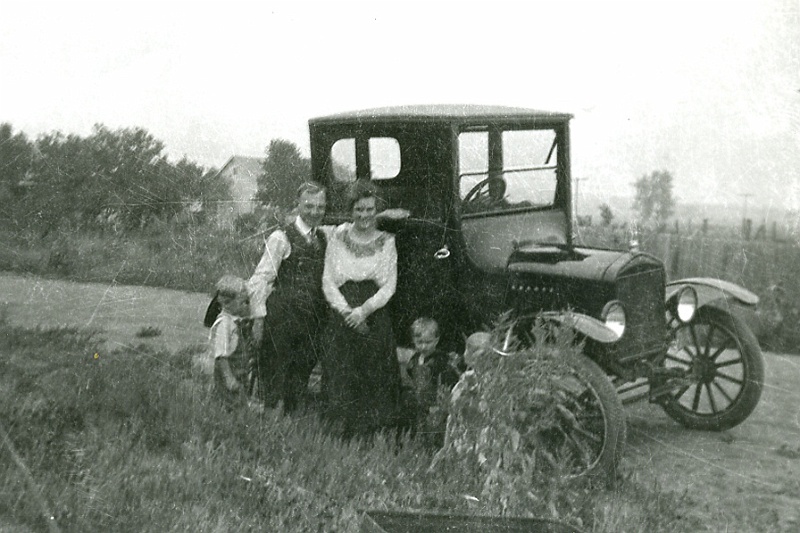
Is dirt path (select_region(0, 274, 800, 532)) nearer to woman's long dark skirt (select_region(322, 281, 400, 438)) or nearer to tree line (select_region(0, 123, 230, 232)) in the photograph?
tree line (select_region(0, 123, 230, 232))

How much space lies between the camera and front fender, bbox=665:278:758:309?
4887 mm

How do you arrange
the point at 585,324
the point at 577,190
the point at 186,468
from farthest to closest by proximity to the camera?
the point at 577,190, the point at 585,324, the point at 186,468

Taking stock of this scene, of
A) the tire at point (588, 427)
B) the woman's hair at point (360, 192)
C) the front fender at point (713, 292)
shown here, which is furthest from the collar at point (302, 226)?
the front fender at point (713, 292)

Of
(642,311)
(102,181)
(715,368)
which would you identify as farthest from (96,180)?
(715,368)

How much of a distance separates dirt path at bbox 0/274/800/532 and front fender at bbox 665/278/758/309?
30.0 inches

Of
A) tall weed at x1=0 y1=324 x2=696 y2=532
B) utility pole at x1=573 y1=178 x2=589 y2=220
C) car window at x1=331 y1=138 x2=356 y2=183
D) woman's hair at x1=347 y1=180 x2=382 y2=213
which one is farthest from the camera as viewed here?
utility pole at x1=573 y1=178 x2=589 y2=220

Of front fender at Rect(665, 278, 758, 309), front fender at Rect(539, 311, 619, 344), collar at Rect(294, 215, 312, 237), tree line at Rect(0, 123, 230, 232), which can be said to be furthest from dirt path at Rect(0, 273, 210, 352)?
front fender at Rect(665, 278, 758, 309)

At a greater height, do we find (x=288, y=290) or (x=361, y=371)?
(x=288, y=290)

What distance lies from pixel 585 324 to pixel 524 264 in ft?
1.84

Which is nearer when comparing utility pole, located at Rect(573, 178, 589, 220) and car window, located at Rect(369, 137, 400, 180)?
car window, located at Rect(369, 137, 400, 180)

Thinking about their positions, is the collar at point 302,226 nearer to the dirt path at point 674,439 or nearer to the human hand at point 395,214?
the human hand at point 395,214

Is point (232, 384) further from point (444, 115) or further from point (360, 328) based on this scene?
point (444, 115)

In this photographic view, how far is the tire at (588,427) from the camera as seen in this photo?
3963 mm

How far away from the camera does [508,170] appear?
4.81 meters
